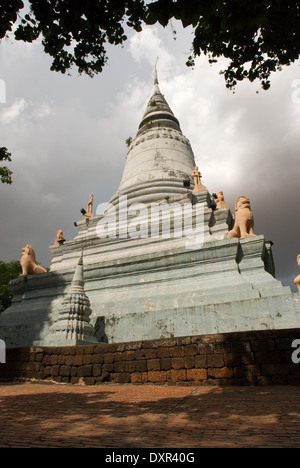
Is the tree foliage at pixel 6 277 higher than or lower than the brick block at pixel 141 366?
higher

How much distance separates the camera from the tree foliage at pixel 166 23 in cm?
376

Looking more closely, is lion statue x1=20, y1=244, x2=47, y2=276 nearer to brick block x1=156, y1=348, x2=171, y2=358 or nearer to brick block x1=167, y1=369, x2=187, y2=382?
brick block x1=156, y1=348, x2=171, y2=358

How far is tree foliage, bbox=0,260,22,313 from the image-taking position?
29.4 metres

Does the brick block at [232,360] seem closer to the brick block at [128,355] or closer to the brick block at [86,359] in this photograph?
the brick block at [128,355]

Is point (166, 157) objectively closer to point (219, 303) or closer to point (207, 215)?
point (207, 215)

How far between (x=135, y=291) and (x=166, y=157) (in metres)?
10.3

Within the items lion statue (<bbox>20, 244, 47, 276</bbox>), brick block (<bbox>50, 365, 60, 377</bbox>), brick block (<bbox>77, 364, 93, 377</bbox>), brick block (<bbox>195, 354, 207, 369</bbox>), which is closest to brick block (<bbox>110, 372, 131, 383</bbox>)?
brick block (<bbox>77, 364, 93, 377</bbox>)

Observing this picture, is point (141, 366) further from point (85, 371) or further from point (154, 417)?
point (154, 417)

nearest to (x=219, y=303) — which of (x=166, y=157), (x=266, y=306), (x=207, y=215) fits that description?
(x=266, y=306)

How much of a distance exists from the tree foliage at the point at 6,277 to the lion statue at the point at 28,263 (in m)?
17.2

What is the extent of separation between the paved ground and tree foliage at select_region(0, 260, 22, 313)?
2625 cm

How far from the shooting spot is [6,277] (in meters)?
30.0

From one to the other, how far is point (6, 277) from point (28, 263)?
1837cm

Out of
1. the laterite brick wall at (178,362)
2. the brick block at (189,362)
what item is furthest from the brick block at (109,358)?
the brick block at (189,362)
